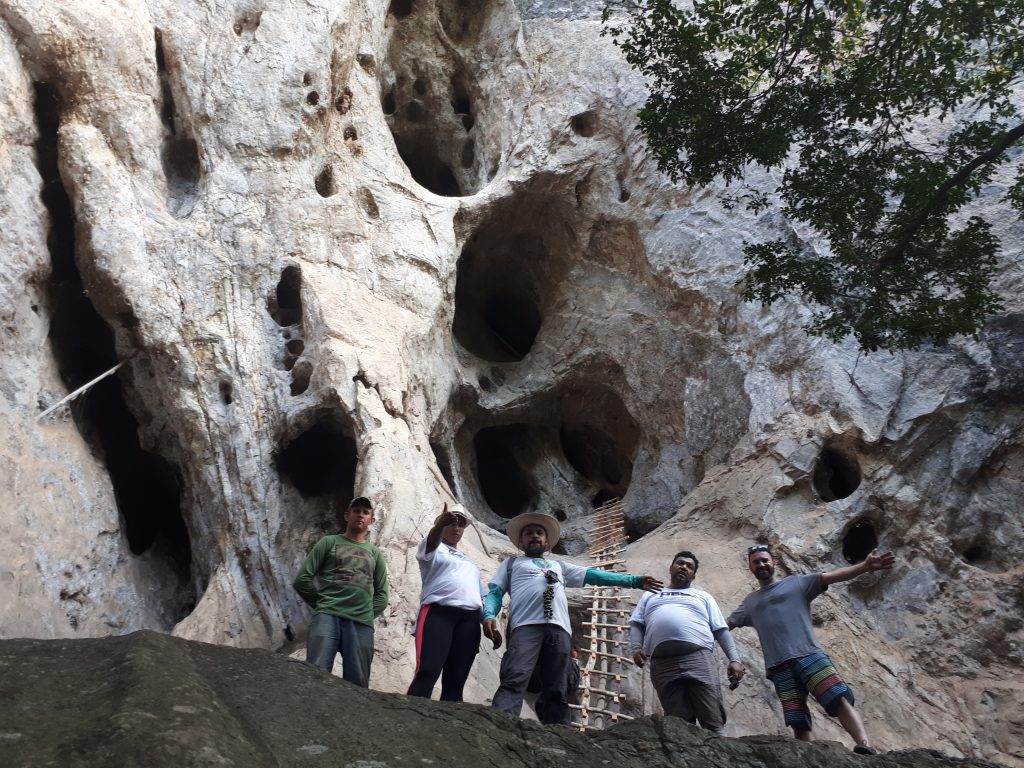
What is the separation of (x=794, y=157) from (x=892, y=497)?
4.61m

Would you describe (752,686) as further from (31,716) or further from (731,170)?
(31,716)

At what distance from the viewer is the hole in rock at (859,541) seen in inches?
388

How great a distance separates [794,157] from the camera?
11836 mm

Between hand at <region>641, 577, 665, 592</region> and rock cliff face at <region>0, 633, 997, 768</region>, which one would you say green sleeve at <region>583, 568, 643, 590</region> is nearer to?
hand at <region>641, 577, 665, 592</region>

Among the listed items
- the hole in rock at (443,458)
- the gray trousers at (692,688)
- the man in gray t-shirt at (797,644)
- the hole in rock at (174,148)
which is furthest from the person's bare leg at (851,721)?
the hole in rock at (174,148)

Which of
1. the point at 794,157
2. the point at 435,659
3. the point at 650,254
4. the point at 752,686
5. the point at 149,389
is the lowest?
the point at 752,686

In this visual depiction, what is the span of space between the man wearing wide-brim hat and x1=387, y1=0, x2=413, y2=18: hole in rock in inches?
464

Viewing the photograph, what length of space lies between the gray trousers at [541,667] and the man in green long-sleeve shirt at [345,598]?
83cm

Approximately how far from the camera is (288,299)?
1071cm

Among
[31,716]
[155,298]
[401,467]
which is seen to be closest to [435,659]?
[31,716]

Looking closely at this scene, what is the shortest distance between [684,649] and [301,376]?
577 cm

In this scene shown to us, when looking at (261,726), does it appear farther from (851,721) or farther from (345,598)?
(851,721)

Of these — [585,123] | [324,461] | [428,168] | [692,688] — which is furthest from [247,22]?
[692,688]

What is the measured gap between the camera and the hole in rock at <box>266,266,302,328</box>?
10.4m
